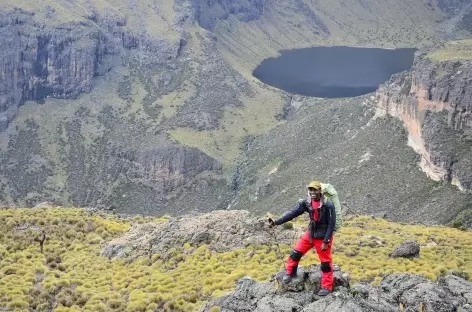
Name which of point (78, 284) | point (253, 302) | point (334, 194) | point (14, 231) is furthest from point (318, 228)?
point (14, 231)

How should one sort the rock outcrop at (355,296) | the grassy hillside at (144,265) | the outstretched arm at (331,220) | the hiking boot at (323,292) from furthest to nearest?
the grassy hillside at (144,265), the outstretched arm at (331,220), the hiking boot at (323,292), the rock outcrop at (355,296)

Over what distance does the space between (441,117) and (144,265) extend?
269 ft

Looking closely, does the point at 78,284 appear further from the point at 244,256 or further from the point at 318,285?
the point at 318,285

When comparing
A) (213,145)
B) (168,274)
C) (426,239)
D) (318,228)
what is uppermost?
(318,228)

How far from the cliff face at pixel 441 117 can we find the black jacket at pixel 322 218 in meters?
75.8

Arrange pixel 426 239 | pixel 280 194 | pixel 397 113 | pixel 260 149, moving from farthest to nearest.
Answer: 1. pixel 260 149
2. pixel 280 194
3. pixel 397 113
4. pixel 426 239

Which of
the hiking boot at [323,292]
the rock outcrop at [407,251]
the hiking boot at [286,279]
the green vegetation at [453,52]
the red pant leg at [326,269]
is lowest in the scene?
the rock outcrop at [407,251]

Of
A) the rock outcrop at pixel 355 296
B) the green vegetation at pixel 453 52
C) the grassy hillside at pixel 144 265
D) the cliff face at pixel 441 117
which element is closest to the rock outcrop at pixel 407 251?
the grassy hillside at pixel 144 265

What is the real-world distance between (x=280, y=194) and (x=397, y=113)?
3171 centimetres

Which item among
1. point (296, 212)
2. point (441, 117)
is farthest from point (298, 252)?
point (441, 117)

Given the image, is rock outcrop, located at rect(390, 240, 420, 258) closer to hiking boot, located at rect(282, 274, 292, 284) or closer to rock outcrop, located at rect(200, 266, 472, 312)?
rock outcrop, located at rect(200, 266, 472, 312)

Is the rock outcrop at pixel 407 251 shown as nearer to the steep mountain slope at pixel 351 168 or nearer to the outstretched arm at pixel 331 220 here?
the outstretched arm at pixel 331 220

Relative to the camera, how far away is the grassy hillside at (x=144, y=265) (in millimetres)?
32688

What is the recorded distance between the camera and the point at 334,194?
78.2 feet
